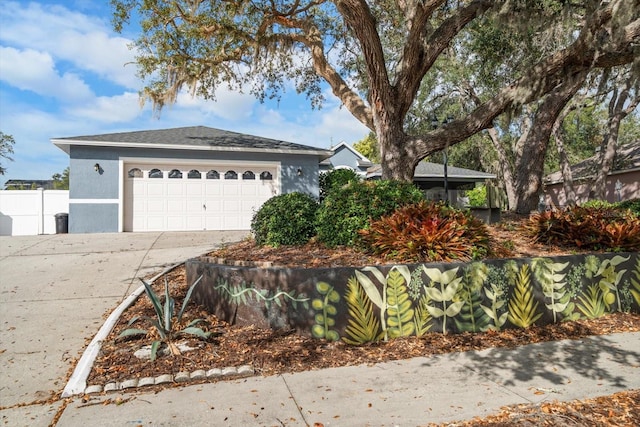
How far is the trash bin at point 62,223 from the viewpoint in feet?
45.0

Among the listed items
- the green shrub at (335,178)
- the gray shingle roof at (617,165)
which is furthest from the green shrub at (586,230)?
the gray shingle roof at (617,165)

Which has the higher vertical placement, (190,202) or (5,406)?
(190,202)

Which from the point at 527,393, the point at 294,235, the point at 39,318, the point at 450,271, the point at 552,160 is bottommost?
the point at 527,393

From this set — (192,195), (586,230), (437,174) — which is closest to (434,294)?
(586,230)

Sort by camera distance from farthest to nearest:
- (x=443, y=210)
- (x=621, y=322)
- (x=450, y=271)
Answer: (x=443, y=210)
(x=621, y=322)
(x=450, y=271)

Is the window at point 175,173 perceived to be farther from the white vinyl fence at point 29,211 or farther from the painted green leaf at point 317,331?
the painted green leaf at point 317,331

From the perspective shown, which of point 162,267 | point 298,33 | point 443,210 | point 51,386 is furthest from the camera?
point 298,33

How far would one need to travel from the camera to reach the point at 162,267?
8148 millimetres

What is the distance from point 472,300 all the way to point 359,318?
1498 mm

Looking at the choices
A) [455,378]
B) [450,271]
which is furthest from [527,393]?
[450,271]

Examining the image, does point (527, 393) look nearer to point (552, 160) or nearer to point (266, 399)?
point (266, 399)

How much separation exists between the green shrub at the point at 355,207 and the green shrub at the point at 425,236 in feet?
0.94

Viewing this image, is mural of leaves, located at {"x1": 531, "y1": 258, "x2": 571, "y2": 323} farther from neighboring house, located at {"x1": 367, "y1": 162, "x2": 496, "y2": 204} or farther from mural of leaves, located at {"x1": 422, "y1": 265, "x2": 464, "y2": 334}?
neighboring house, located at {"x1": 367, "y1": 162, "x2": 496, "y2": 204}

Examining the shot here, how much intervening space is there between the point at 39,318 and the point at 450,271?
531cm
